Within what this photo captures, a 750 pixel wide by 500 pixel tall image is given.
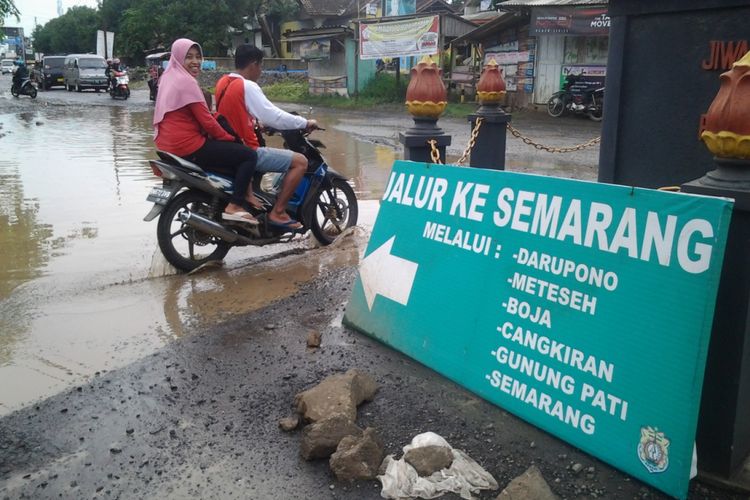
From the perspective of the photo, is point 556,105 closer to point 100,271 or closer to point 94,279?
point 100,271

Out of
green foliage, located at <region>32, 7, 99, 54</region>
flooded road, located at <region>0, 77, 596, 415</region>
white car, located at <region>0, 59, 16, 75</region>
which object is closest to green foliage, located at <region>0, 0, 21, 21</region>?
flooded road, located at <region>0, 77, 596, 415</region>

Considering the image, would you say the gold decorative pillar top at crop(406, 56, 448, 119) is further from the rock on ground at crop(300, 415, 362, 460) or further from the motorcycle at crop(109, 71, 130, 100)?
the motorcycle at crop(109, 71, 130, 100)

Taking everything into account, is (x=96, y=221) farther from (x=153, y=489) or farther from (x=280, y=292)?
(x=153, y=489)

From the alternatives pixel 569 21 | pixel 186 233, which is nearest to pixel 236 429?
pixel 186 233

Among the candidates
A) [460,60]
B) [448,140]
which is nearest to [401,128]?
[460,60]

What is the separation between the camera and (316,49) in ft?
110

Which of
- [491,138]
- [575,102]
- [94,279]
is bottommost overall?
[94,279]

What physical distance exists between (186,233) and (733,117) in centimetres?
420

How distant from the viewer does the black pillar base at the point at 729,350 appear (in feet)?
7.92

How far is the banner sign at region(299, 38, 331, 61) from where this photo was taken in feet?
106

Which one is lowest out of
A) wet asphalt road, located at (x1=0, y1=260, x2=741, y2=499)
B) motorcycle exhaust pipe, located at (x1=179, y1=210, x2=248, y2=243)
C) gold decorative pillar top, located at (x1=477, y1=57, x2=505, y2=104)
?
wet asphalt road, located at (x1=0, y1=260, x2=741, y2=499)

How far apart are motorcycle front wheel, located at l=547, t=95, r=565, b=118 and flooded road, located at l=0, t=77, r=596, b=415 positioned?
31.5 feet

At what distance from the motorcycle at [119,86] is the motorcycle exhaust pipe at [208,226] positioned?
1105 inches

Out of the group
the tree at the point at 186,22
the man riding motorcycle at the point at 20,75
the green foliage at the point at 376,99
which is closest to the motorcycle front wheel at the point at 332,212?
the green foliage at the point at 376,99
